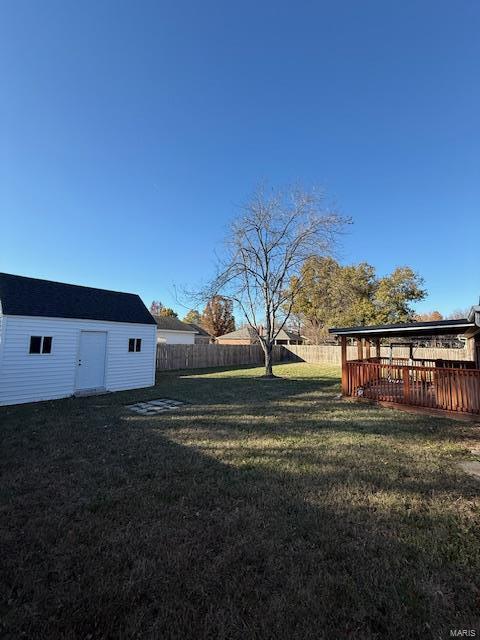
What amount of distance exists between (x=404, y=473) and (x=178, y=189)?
527 inches

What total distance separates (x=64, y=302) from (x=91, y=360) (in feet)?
7.90

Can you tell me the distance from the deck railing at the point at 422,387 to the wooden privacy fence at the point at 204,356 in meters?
12.5

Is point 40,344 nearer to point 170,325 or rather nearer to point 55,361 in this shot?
point 55,361

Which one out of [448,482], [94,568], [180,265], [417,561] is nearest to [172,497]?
[94,568]

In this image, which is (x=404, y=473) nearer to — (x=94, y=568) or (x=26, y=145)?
(x=94, y=568)

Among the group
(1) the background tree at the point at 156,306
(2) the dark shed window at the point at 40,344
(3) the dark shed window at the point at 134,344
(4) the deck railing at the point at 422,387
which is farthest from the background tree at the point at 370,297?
(1) the background tree at the point at 156,306

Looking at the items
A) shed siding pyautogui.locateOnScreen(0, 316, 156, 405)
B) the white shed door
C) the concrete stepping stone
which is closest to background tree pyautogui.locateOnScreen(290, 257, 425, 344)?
shed siding pyautogui.locateOnScreen(0, 316, 156, 405)

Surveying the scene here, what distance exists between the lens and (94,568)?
7.50ft

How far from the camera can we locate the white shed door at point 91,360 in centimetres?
1079

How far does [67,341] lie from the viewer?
10.4m

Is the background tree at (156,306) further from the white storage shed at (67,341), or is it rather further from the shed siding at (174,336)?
the white storage shed at (67,341)

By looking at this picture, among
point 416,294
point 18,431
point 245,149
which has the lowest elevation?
point 18,431

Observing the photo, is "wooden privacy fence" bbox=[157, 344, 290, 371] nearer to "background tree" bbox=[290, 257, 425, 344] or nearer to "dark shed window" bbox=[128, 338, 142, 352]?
"dark shed window" bbox=[128, 338, 142, 352]

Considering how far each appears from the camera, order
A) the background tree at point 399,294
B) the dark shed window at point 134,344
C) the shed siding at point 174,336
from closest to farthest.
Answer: the dark shed window at point 134,344
the background tree at point 399,294
the shed siding at point 174,336
